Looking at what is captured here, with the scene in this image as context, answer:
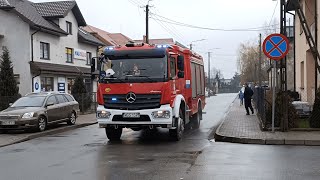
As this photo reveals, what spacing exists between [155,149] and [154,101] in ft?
5.16

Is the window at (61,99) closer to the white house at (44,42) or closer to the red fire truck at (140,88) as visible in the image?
the red fire truck at (140,88)

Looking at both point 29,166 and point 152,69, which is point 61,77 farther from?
point 29,166

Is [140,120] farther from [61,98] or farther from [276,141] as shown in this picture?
[61,98]

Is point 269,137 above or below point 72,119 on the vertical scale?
below

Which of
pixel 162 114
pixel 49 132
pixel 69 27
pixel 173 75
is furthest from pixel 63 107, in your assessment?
pixel 69 27

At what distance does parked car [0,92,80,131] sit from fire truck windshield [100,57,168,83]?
4563 mm

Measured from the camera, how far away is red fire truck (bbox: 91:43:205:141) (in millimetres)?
12336

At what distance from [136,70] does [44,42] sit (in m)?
20.6

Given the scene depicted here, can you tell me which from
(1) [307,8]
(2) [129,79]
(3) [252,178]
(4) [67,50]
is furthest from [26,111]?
(4) [67,50]

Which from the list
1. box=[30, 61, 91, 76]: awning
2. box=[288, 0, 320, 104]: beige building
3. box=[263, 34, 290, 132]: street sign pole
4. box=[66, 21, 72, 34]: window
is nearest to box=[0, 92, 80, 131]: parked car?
box=[263, 34, 290, 132]: street sign pole

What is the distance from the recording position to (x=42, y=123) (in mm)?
16469

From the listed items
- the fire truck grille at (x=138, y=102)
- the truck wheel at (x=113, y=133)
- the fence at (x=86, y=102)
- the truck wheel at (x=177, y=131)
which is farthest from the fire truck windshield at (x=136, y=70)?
the fence at (x=86, y=102)

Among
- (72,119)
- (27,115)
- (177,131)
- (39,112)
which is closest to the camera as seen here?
(177,131)

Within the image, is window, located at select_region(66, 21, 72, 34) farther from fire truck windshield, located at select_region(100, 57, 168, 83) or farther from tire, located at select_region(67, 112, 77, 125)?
fire truck windshield, located at select_region(100, 57, 168, 83)
